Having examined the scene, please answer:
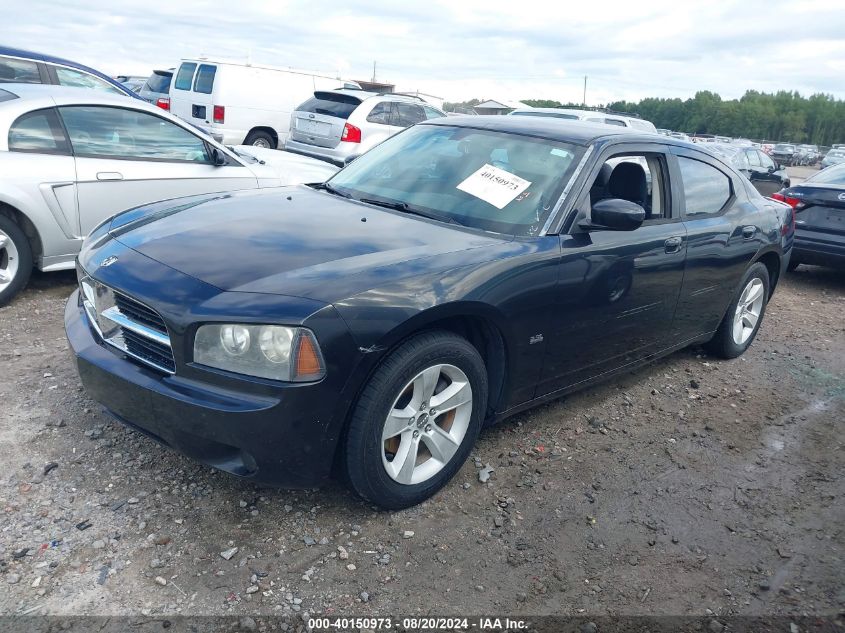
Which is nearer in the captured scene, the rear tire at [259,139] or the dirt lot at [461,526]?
the dirt lot at [461,526]

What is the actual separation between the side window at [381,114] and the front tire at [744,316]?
791 cm

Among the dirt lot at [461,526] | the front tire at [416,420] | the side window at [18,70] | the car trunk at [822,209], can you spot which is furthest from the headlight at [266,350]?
the side window at [18,70]

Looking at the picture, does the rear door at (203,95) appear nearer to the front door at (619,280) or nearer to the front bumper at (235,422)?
the front door at (619,280)

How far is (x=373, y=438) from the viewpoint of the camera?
2801mm

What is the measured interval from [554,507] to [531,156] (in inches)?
71.9

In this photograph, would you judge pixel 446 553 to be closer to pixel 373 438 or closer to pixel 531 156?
pixel 373 438

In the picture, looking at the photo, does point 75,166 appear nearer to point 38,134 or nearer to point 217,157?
point 38,134

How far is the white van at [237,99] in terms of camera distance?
1334 centimetres

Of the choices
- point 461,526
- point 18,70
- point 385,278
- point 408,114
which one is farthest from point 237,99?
point 461,526

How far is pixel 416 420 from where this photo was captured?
303 cm

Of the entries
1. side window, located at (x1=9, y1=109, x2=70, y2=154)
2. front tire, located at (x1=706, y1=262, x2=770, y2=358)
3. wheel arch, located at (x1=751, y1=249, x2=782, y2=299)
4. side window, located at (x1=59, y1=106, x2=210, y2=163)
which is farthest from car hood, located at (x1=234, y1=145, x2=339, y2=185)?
wheel arch, located at (x1=751, y1=249, x2=782, y2=299)

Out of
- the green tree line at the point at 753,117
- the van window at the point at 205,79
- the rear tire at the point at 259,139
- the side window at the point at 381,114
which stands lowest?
the rear tire at the point at 259,139

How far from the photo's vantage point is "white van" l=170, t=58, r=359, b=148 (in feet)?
43.8

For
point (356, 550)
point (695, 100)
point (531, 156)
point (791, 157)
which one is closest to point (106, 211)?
point (531, 156)
